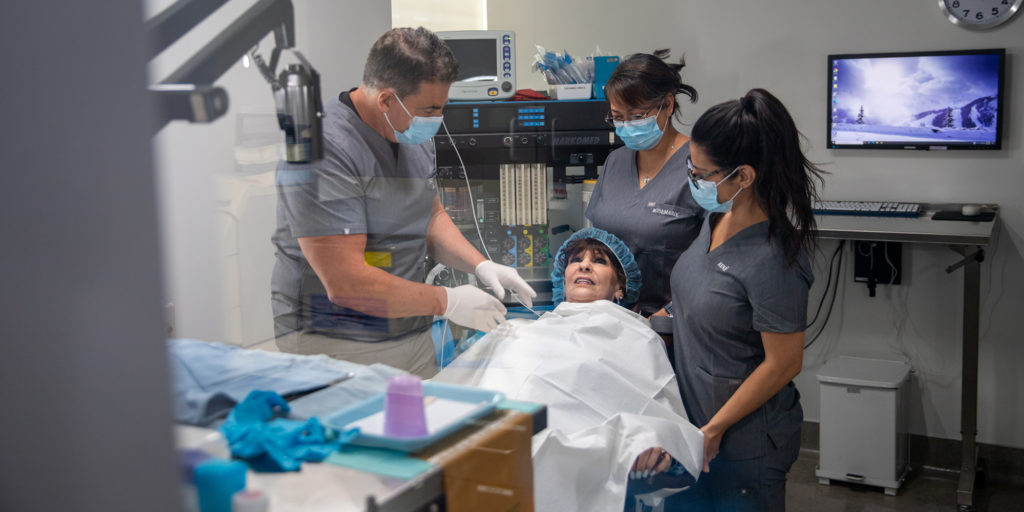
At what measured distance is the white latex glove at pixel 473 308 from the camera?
157cm

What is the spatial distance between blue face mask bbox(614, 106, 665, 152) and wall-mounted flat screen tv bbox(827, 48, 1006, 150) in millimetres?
1612

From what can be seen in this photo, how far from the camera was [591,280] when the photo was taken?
2.17 meters

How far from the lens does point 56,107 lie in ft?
1.86

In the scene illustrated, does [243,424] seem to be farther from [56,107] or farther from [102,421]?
[56,107]

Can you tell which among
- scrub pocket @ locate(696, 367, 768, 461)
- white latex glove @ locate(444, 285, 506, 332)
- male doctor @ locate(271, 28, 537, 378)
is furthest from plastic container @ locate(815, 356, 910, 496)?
male doctor @ locate(271, 28, 537, 378)

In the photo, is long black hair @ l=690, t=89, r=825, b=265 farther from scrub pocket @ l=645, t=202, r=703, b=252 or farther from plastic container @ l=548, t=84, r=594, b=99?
plastic container @ l=548, t=84, r=594, b=99

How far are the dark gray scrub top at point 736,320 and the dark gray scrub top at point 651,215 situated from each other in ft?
0.89

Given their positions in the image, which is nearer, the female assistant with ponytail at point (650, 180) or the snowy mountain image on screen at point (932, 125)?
the female assistant with ponytail at point (650, 180)

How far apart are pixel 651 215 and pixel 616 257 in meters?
0.15

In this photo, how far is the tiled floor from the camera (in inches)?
122

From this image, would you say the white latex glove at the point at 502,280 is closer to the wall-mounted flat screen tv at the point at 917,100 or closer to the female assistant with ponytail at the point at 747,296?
the female assistant with ponytail at the point at 747,296

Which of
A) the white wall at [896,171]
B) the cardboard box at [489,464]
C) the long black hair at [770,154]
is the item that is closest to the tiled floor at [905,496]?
the white wall at [896,171]

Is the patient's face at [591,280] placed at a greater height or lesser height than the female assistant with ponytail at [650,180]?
lesser

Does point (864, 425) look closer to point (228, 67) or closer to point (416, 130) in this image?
point (416, 130)
